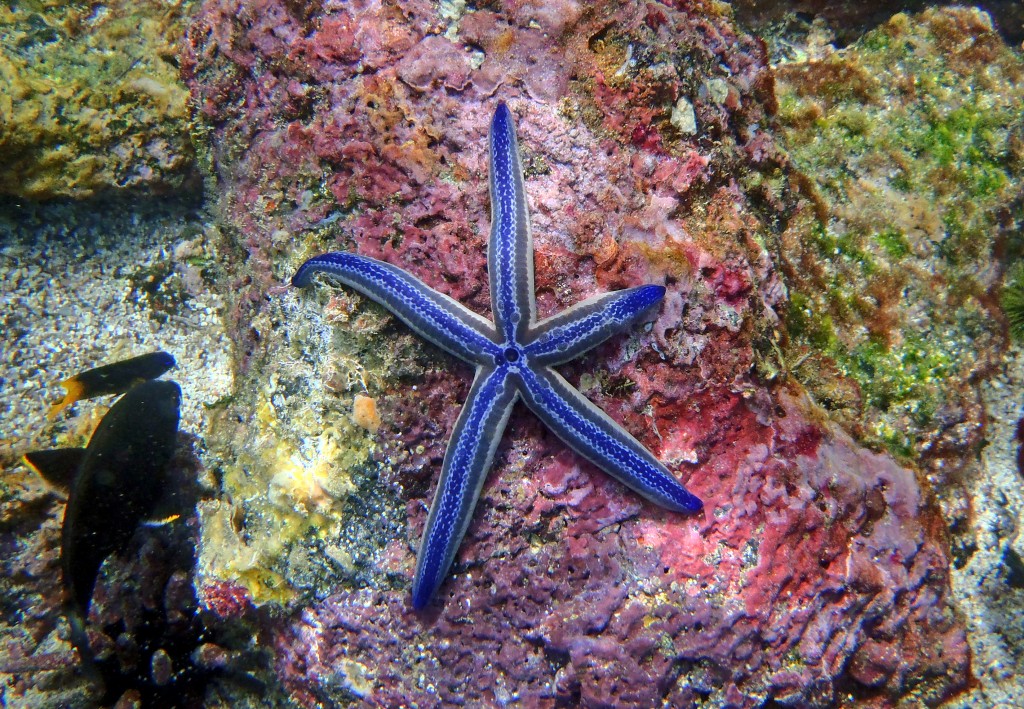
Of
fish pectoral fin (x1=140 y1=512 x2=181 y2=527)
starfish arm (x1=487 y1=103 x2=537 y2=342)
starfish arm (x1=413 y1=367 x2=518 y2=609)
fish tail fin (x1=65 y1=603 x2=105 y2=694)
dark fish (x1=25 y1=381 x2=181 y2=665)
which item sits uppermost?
starfish arm (x1=487 y1=103 x2=537 y2=342)

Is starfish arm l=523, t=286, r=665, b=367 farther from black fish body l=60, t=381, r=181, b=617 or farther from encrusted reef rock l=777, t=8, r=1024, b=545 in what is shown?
black fish body l=60, t=381, r=181, b=617

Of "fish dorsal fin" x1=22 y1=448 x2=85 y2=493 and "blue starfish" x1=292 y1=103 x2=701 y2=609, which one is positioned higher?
"blue starfish" x1=292 y1=103 x2=701 y2=609

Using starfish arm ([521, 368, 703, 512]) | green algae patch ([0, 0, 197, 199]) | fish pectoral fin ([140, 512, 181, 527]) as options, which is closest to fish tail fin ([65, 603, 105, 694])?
fish pectoral fin ([140, 512, 181, 527])

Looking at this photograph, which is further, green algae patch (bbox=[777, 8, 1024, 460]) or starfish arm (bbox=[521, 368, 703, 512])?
green algae patch (bbox=[777, 8, 1024, 460])

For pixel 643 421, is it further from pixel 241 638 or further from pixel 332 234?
pixel 241 638

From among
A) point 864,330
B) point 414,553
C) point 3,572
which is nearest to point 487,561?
point 414,553

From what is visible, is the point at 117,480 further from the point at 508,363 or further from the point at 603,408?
the point at 603,408
